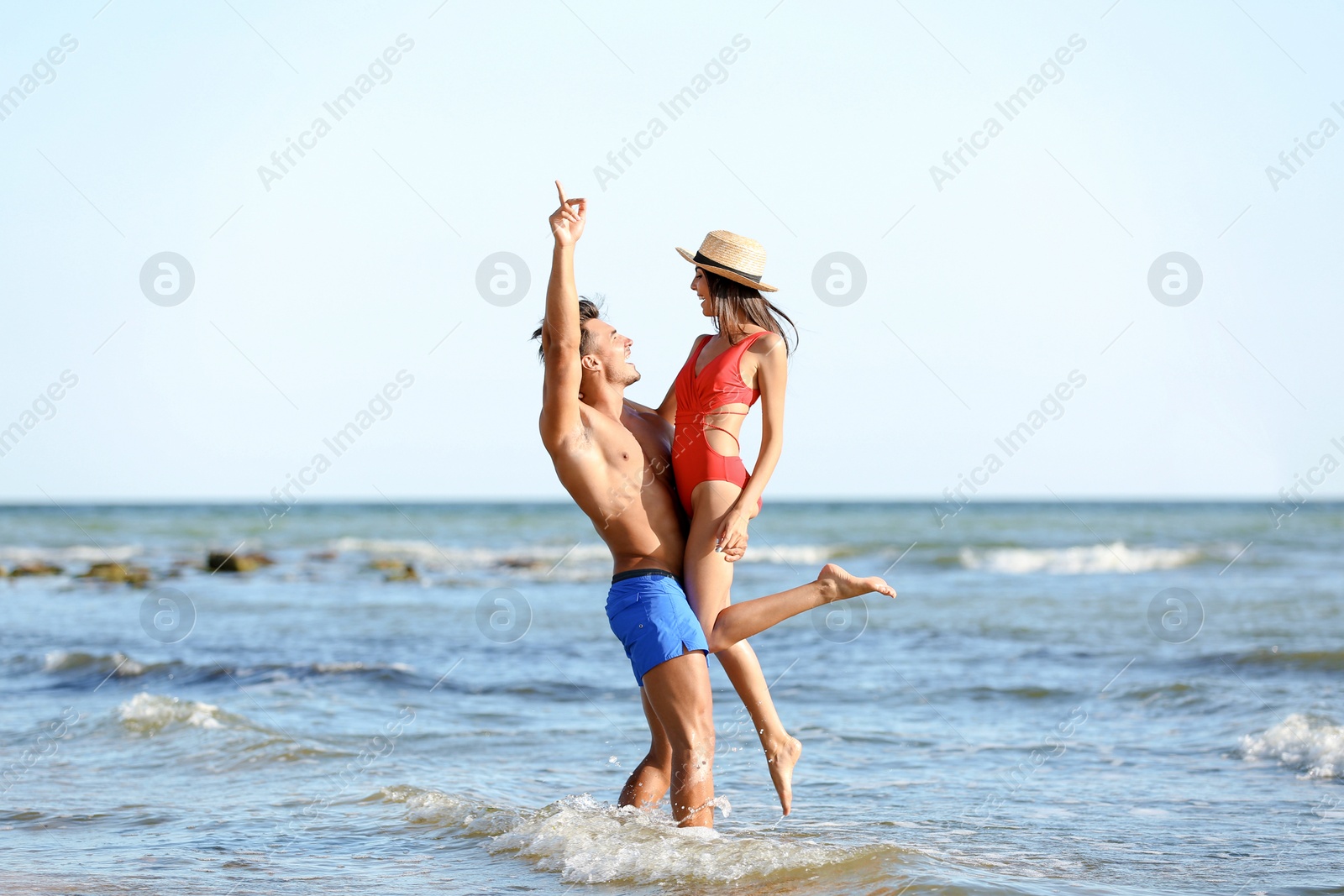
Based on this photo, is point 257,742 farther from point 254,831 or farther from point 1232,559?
point 1232,559

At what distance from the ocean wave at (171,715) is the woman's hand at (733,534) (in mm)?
5136

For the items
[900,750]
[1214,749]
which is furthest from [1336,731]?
[900,750]

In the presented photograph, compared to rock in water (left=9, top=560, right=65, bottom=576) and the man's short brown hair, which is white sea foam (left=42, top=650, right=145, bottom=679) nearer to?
the man's short brown hair

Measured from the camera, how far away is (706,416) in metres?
4.42

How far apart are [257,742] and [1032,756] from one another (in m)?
5.03

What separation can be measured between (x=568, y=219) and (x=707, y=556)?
138cm

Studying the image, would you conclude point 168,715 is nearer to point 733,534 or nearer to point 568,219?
point 733,534

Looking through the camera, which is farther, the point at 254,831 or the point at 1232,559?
the point at 1232,559

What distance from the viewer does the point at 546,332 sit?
13.2 ft

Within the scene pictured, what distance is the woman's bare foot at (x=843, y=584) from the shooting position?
432 cm

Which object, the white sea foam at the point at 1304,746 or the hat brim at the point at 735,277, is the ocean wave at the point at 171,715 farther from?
the white sea foam at the point at 1304,746

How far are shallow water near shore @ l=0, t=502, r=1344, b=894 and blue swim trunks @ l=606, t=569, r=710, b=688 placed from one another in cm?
88

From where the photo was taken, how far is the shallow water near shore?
185 inches

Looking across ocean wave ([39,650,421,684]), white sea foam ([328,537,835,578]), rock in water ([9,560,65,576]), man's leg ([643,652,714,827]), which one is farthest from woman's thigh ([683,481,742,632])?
rock in water ([9,560,65,576])
